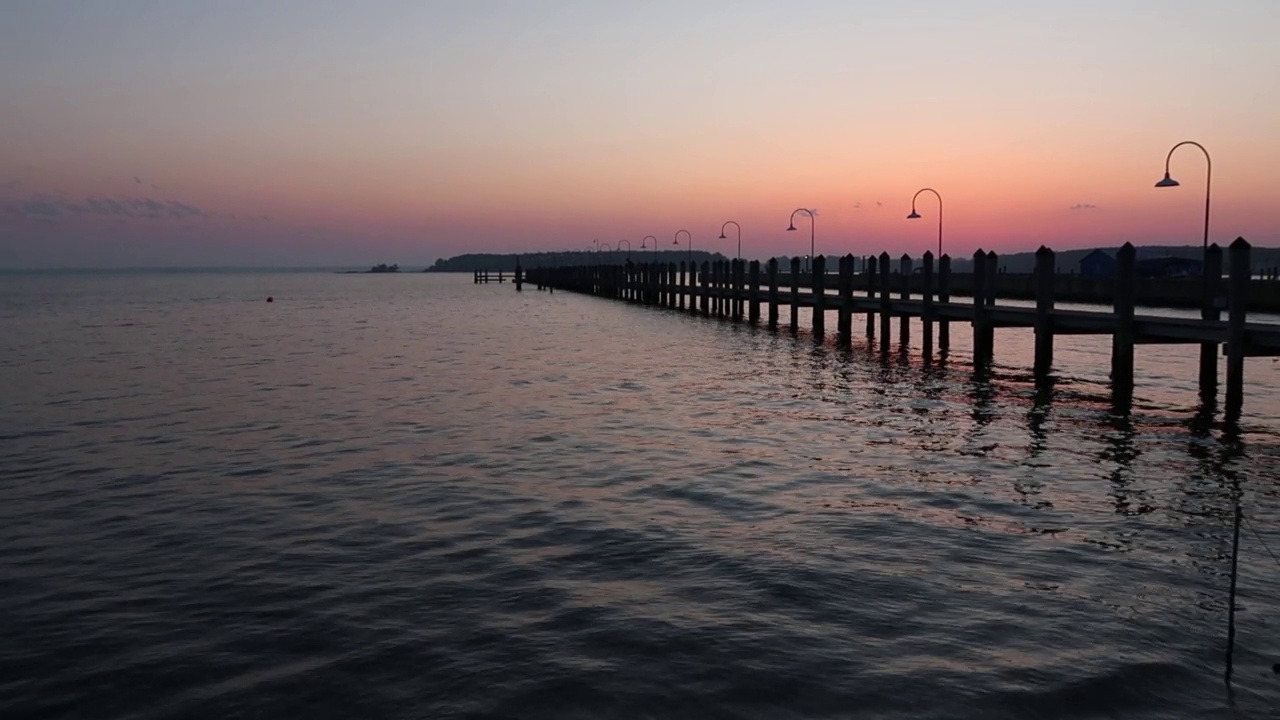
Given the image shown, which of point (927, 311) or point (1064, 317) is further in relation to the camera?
point (927, 311)

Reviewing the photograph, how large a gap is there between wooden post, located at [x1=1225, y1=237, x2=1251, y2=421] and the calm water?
1.80ft

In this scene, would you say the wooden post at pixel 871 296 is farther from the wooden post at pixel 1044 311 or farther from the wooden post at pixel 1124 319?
the wooden post at pixel 1124 319

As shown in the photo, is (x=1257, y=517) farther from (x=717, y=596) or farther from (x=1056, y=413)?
(x=1056, y=413)

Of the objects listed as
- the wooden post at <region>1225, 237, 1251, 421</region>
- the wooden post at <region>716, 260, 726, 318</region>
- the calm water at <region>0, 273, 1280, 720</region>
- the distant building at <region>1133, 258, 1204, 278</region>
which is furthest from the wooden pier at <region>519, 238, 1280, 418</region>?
the distant building at <region>1133, 258, 1204, 278</region>

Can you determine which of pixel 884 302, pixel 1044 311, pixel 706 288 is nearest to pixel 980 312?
pixel 1044 311

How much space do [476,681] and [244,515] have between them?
5.88m

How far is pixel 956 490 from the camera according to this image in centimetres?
1285

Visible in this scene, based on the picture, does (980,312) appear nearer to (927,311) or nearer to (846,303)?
(927,311)

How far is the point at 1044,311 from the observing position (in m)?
24.9

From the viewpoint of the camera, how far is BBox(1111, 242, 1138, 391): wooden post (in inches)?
867

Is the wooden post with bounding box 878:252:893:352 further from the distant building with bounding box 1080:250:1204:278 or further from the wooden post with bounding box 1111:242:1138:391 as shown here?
the distant building with bounding box 1080:250:1204:278

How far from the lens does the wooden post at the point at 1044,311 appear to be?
977 inches

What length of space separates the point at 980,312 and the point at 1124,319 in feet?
20.6

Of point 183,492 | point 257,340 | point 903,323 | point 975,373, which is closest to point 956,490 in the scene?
point 183,492
